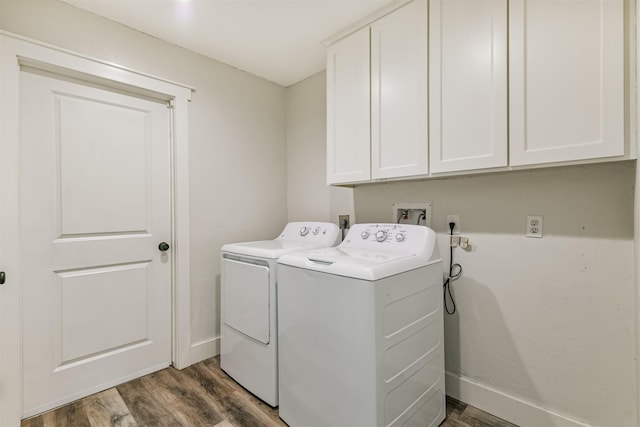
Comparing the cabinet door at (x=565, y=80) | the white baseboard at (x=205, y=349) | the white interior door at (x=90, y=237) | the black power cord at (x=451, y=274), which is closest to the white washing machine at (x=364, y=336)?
the black power cord at (x=451, y=274)

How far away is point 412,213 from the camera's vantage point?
6.64ft

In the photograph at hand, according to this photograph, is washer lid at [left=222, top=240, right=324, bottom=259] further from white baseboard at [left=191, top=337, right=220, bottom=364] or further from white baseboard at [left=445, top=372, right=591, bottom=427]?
white baseboard at [left=445, top=372, right=591, bottom=427]

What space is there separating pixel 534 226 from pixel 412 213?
0.69 metres

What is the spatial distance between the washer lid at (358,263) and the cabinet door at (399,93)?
1.76ft

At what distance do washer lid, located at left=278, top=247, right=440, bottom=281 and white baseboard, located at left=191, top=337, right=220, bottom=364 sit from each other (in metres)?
1.19

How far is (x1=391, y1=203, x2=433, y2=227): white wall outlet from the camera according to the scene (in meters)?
1.94

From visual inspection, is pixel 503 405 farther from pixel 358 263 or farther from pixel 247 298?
pixel 247 298

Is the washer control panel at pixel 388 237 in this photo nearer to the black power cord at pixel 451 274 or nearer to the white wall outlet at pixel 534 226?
the black power cord at pixel 451 274

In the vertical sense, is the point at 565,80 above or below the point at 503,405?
above

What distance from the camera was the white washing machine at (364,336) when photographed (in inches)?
48.2

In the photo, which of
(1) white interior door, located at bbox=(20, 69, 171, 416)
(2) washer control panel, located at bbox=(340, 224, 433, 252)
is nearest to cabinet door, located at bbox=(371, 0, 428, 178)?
(2) washer control panel, located at bbox=(340, 224, 433, 252)

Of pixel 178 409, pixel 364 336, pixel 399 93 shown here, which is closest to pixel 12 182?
pixel 178 409

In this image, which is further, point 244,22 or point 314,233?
point 314,233

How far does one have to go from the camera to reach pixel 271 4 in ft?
5.70
